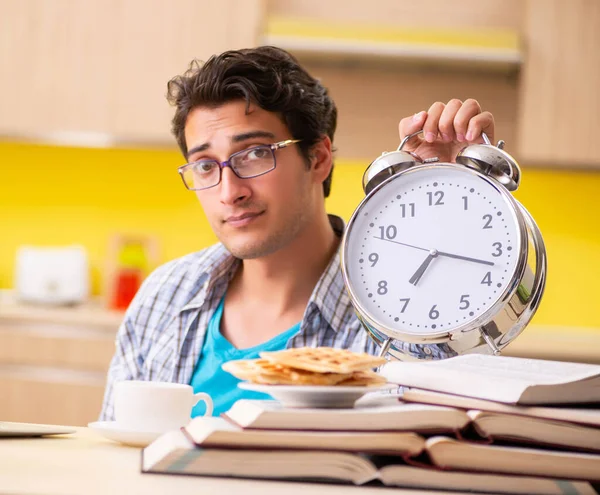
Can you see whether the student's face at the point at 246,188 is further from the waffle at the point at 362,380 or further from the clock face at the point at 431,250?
the waffle at the point at 362,380

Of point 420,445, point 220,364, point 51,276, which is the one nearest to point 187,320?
point 220,364

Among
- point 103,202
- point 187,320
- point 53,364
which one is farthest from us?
point 103,202

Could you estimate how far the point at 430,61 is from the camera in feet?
10.5

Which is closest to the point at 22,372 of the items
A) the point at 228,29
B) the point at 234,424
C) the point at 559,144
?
the point at 228,29

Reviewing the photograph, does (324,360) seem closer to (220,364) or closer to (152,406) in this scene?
(152,406)

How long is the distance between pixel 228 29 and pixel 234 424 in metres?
2.77

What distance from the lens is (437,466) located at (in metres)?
0.68

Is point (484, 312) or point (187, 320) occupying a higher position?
point (484, 312)

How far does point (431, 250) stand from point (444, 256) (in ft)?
0.06

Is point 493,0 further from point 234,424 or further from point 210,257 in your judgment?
point 234,424

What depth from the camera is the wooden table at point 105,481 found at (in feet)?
2.13

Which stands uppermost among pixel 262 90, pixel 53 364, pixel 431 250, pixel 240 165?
pixel 262 90

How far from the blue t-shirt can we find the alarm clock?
18.3 inches

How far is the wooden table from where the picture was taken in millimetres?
650
